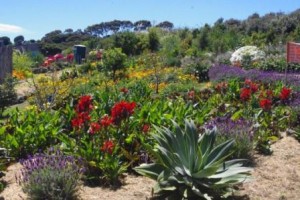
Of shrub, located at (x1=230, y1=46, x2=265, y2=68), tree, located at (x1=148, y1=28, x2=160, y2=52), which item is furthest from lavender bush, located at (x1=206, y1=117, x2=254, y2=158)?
tree, located at (x1=148, y1=28, x2=160, y2=52)

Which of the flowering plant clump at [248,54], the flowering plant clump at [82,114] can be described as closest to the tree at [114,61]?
the flowering plant clump at [248,54]

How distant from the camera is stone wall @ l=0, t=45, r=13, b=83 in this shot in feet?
60.5

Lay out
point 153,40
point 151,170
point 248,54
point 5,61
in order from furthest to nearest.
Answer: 1. point 153,40
2. point 248,54
3. point 5,61
4. point 151,170

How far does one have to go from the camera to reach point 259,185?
5.26m

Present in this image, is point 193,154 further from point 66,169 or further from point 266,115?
point 266,115

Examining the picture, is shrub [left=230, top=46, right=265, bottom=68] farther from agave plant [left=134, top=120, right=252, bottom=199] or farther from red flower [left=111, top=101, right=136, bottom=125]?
agave plant [left=134, top=120, right=252, bottom=199]

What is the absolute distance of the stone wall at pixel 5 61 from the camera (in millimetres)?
18438

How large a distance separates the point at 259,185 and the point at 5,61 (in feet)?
51.0

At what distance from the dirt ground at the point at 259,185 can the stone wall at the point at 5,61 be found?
13.4 metres

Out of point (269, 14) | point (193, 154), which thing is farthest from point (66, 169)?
point (269, 14)

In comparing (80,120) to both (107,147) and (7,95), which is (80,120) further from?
(7,95)

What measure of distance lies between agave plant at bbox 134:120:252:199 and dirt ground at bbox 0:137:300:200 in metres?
0.30

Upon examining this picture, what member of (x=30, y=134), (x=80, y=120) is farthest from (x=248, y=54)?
(x=80, y=120)

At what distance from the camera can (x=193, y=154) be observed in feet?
15.7
